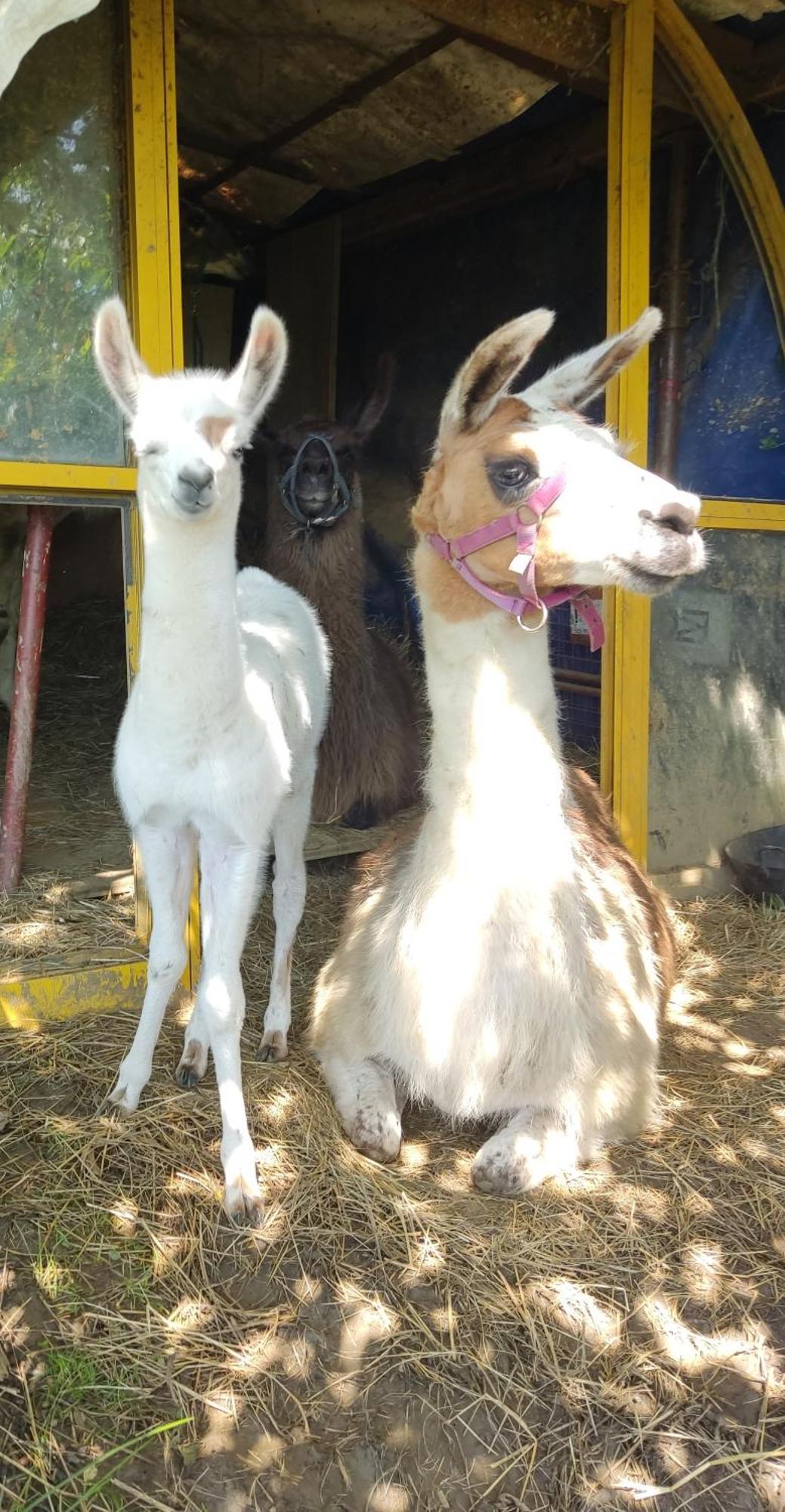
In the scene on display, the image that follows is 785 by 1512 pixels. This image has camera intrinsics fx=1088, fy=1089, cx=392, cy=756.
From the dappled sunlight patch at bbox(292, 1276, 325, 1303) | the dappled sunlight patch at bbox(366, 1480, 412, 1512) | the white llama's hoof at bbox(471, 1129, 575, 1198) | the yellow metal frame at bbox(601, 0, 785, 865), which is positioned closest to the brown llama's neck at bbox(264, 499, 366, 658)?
the yellow metal frame at bbox(601, 0, 785, 865)

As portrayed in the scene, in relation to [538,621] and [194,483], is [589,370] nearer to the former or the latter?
[538,621]

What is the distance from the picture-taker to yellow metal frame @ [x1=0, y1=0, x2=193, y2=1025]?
2861 mm

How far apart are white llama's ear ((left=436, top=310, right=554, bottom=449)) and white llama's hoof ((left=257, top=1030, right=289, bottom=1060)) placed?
163 centimetres

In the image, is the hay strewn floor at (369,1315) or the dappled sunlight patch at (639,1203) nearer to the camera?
the hay strewn floor at (369,1315)

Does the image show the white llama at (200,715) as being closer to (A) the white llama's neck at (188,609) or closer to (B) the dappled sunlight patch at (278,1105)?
(A) the white llama's neck at (188,609)

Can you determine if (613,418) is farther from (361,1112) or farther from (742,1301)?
(742,1301)

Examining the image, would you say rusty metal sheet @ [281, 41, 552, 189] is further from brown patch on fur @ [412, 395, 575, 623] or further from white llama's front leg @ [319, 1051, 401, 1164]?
white llama's front leg @ [319, 1051, 401, 1164]

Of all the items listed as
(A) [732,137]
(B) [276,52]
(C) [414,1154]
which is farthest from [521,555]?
(B) [276,52]

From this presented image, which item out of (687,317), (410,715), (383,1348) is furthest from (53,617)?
(383,1348)

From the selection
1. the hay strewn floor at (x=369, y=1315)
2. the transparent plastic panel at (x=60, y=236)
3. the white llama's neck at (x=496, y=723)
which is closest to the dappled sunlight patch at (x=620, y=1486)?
the hay strewn floor at (x=369, y=1315)

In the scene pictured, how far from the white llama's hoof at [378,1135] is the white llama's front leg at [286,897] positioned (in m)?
0.51

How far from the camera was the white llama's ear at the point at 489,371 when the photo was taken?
2123 mm

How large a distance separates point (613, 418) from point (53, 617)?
181 inches

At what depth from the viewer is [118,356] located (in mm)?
2199
